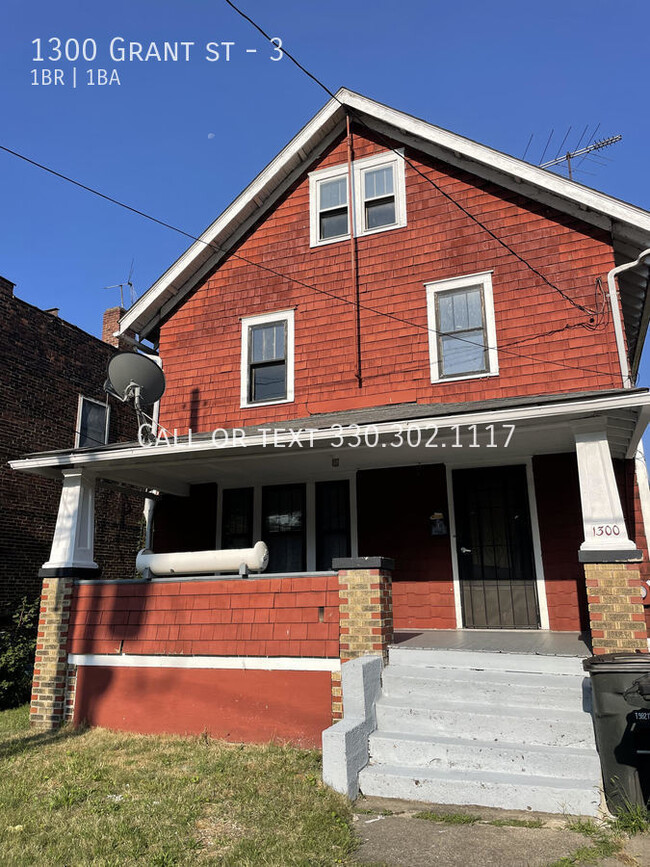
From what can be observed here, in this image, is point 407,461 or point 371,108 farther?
point 371,108

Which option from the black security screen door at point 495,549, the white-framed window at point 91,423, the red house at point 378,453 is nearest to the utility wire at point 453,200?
the red house at point 378,453

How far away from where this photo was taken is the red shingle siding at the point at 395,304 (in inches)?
338

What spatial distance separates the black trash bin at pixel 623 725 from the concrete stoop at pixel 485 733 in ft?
0.62

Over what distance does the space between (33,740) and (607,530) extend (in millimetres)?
6555

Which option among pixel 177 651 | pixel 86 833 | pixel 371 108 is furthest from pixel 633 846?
pixel 371 108

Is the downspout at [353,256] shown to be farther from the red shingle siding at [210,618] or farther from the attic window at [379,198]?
the red shingle siding at [210,618]

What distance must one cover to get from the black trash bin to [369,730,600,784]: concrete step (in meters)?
0.24

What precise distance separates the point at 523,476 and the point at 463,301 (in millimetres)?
2717

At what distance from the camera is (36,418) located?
13.6 m

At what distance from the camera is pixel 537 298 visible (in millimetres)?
8758

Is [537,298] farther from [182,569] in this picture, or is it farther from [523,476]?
[182,569]

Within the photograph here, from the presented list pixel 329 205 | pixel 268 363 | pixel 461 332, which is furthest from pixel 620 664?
pixel 329 205

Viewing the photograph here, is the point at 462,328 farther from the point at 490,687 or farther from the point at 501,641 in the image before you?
the point at 490,687

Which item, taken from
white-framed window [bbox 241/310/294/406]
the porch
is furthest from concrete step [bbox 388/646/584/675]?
white-framed window [bbox 241/310/294/406]
